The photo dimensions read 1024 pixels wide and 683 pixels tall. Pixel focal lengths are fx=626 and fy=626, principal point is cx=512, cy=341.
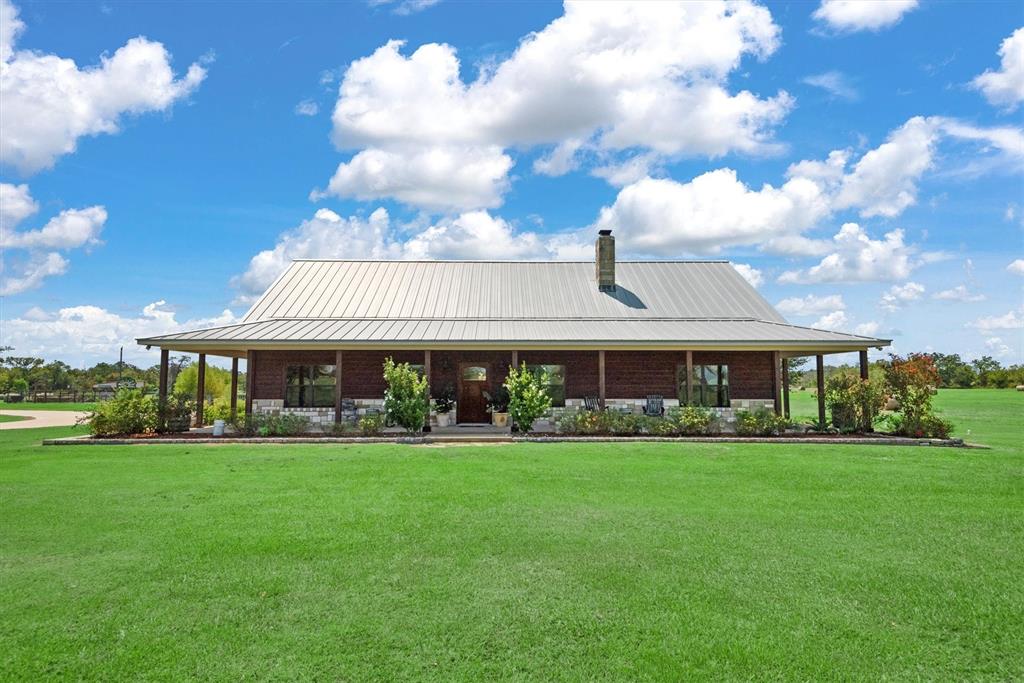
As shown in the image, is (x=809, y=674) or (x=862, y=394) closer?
(x=809, y=674)

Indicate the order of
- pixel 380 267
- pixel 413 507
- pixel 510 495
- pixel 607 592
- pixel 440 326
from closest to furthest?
pixel 607 592
pixel 413 507
pixel 510 495
pixel 440 326
pixel 380 267

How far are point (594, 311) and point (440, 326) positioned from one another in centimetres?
511

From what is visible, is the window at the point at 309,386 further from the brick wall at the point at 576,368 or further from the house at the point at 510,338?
the brick wall at the point at 576,368

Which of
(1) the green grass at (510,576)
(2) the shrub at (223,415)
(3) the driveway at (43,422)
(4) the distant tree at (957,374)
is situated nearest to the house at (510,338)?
(2) the shrub at (223,415)

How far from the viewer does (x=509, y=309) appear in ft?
66.5

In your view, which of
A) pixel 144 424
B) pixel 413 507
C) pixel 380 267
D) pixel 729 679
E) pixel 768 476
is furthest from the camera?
pixel 380 267

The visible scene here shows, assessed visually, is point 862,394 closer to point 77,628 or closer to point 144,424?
point 77,628

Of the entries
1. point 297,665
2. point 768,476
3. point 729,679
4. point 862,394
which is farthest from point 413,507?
point 862,394

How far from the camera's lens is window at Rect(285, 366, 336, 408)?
1836cm

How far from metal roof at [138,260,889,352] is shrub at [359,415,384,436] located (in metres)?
2.01

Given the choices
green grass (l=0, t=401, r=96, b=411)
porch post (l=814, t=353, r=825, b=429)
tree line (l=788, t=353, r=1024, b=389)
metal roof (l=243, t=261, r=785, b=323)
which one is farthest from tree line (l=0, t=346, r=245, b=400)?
tree line (l=788, t=353, r=1024, b=389)

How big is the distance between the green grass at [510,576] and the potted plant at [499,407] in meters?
7.69

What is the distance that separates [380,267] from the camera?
75.4 ft

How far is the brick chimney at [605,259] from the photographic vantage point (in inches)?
859
